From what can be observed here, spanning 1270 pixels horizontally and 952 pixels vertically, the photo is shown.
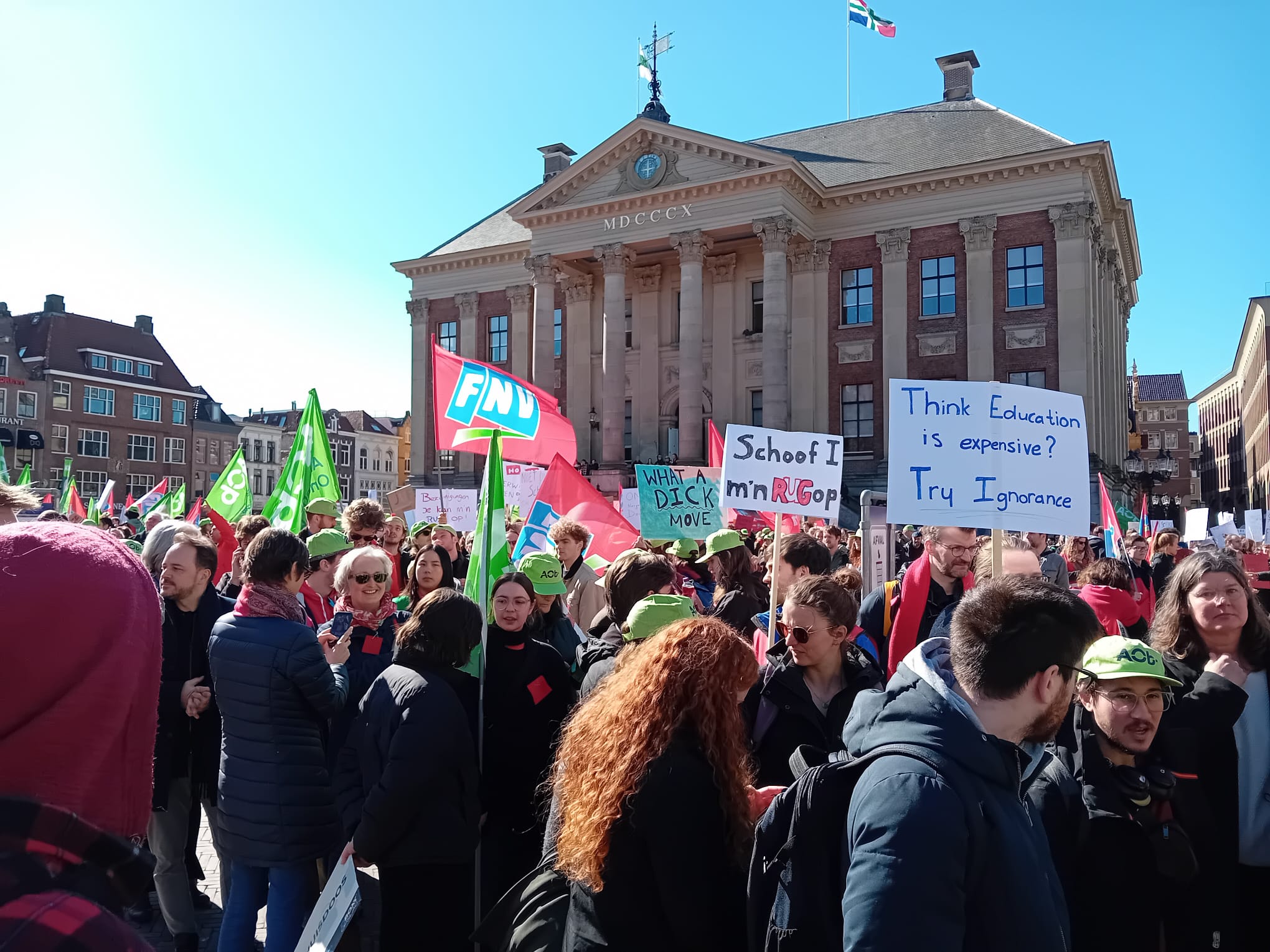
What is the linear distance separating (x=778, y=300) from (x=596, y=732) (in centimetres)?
3272

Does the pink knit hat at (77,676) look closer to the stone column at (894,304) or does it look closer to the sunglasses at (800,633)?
the sunglasses at (800,633)

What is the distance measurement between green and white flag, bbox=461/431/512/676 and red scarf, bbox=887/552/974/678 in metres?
2.22

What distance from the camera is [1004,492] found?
528 cm

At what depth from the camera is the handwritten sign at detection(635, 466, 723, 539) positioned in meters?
10.6

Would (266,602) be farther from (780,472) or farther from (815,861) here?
(780,472)

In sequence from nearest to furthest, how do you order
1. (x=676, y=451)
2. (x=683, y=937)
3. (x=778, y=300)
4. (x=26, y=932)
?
(x=26, y=932), (x=683, y=937), (x=778, y=300), (x=676, y=451)

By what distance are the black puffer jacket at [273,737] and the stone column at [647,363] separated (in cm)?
3511

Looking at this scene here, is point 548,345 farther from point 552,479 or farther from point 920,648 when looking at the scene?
point 920,648

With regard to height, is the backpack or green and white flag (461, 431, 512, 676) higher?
green and white flag (461, 431, 512, 676)

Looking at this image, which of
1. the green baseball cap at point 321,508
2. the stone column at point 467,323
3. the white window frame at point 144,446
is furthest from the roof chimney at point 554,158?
the green baseball cap at point 321,508

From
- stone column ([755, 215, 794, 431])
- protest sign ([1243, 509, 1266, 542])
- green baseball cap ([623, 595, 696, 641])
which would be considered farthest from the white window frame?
green baseball cap ([623, 595, 696, 641])

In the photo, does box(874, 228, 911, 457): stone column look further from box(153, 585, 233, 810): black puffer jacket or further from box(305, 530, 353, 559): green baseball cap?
box(153, 585, 233, 810): black puffer jacket

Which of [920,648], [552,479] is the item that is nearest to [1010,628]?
[920,648]

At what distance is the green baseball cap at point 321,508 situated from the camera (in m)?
A: 8.93
